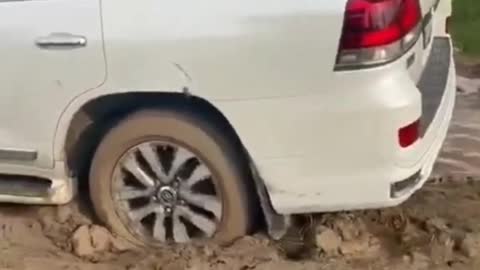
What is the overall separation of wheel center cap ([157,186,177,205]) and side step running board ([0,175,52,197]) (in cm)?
55

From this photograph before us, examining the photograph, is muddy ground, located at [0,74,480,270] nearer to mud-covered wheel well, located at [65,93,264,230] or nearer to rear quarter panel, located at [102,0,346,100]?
mud-covered wheel well, located at [65,93,264,230]

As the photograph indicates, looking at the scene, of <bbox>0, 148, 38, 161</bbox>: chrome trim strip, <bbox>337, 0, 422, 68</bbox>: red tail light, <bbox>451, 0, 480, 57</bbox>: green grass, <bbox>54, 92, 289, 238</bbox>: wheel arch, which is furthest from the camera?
<bbox>451, 0, 480, 57</bbox>: green grass

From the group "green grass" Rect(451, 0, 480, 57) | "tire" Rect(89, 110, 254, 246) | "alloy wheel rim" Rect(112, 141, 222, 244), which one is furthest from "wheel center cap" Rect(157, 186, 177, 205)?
"green grass" Rect(451, 0, 480, 57)

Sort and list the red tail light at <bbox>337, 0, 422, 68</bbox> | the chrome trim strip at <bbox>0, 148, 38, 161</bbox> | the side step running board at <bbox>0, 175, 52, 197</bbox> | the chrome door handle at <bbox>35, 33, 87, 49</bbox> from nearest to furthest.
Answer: the red tail light at <bbox>337, 0, 422, 68</bbox> → the chrome door handle at <bbox>35, 33, 87, 49</bbox> → the chrome trim strip at <bbox>0, 148, 38, 161</bbox> → the side step running board at <bbox>0, 175, 52, 197</bbox>

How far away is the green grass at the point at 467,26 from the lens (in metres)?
8.76

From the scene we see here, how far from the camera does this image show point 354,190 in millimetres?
5430

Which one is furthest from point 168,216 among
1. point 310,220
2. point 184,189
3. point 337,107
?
point 337,107

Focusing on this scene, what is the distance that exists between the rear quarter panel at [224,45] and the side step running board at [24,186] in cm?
76

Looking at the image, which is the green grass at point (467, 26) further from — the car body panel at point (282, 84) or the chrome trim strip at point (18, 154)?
the chrome trim strip at point (18, 154)

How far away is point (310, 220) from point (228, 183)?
1.89 ft

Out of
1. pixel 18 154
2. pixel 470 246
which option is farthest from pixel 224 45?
pixel 470 246

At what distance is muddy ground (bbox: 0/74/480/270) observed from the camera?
574cm

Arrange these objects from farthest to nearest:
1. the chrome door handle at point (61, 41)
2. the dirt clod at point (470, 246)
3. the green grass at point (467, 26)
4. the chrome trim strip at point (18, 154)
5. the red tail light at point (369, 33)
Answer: the green grass at point (467, 26), the chrome trim strip at point (18, 154), the dirt clod at point (470, 246), the chrome door handle at point (61, 41), the red tail light at point (369, 33)

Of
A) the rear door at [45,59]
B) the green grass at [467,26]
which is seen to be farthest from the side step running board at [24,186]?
the green grass at [467,26]
